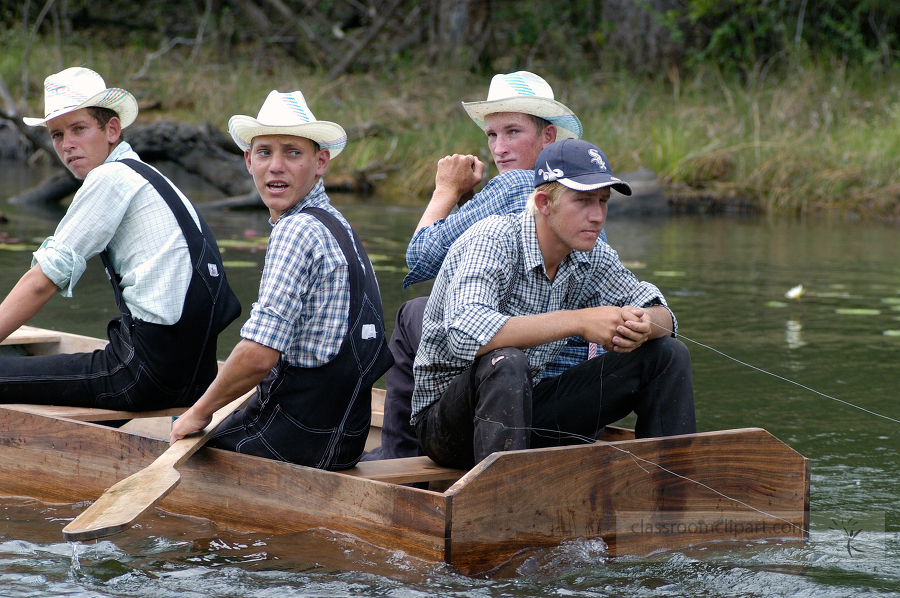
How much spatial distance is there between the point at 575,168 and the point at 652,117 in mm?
12655

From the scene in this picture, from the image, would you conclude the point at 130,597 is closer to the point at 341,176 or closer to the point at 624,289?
the point at 624,289

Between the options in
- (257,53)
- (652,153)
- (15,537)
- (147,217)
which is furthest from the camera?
(257,53)

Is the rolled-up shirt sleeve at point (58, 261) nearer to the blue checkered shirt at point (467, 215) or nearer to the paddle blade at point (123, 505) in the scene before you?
the paddle blade at point (123, 505)

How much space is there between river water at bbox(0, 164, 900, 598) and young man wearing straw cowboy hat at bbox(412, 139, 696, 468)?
1.49 ft

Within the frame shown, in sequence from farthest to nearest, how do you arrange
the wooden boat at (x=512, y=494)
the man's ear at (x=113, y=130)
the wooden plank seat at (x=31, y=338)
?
the wooden plank seat at (x=31, y=338) < the man's ear at (x=113, y=130) < the wooden boat at (x=512, y=494)

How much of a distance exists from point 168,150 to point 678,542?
10809 millimetres

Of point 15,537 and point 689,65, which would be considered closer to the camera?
point 15,537

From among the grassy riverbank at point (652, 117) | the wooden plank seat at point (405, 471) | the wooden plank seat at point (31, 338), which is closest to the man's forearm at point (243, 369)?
the wooden plank seat at point (405, 471)

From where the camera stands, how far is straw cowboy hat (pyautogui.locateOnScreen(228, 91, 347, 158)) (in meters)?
3.32

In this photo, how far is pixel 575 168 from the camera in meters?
3.24

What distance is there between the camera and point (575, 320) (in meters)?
3.20

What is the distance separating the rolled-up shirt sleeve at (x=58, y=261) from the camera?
370cm

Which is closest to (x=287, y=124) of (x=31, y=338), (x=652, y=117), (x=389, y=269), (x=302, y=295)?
(x=302, y=295)

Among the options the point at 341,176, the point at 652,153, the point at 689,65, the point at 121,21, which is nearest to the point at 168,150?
the point at 341,176
